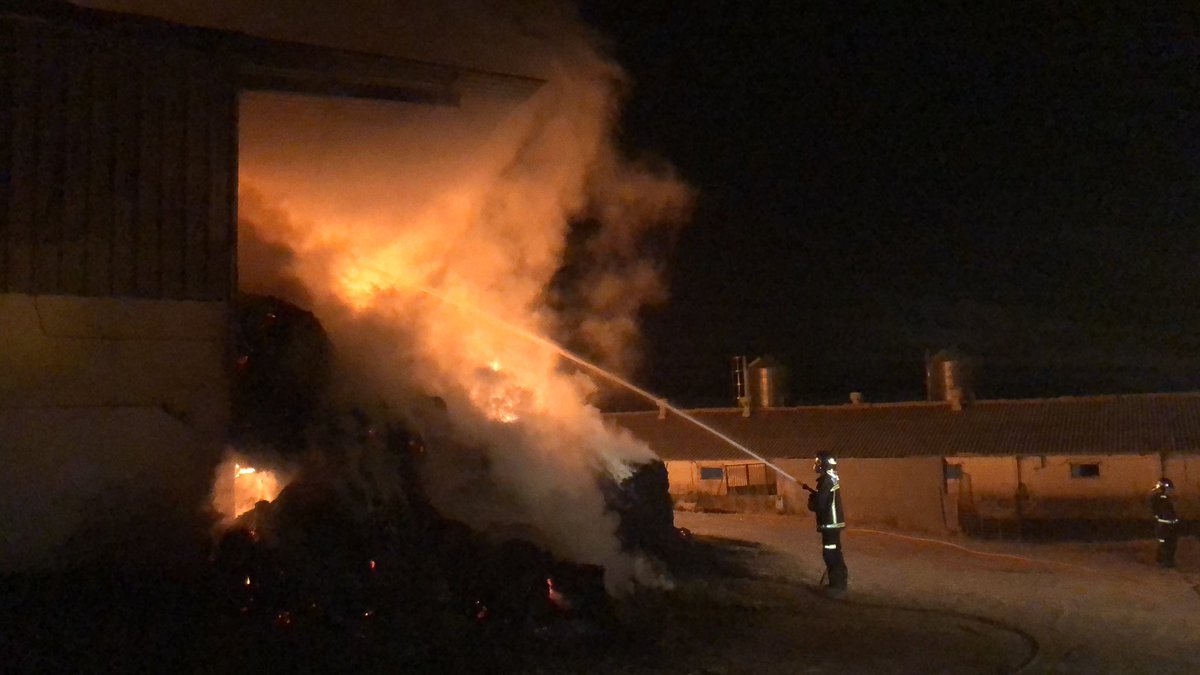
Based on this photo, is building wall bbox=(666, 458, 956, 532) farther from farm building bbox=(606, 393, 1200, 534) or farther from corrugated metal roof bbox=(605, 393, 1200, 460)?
corrugated metal roof bbox=(605, 393, 1200, 460)

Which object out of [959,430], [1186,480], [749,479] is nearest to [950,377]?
[959,430]

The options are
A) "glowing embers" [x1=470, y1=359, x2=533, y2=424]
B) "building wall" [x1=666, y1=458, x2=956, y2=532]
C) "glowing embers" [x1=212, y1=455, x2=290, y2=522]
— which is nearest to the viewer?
"glowing embers" [x1=212, y1=455, x2=290, y2=522]

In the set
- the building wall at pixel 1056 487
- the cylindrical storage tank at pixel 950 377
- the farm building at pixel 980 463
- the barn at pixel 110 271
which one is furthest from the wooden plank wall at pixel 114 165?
the cylindrical storage tank at pixel 950 377

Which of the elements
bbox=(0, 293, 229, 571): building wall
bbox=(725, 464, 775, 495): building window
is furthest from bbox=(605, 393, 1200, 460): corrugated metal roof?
bbox=(0, 293, 229, 571): building wall

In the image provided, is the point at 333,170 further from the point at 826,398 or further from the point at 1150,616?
the point at 826,398

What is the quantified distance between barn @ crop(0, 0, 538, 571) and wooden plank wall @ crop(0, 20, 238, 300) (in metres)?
0.01

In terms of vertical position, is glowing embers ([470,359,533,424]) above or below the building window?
above

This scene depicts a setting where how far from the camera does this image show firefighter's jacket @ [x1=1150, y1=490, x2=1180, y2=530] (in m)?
14.5

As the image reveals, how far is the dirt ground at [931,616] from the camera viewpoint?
8305mm

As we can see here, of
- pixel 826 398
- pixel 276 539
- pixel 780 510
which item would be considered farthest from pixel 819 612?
pixel 826 398

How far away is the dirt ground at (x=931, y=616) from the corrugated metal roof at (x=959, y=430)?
981 centimetres

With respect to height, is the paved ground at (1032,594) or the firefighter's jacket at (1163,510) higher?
the firefighter's jacket at (1163,510)

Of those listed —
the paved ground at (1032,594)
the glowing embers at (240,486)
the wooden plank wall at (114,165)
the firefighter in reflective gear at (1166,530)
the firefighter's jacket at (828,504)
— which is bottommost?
the paved ground at (1032,594)

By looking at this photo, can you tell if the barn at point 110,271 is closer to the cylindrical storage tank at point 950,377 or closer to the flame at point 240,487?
the flame at point 240,487
